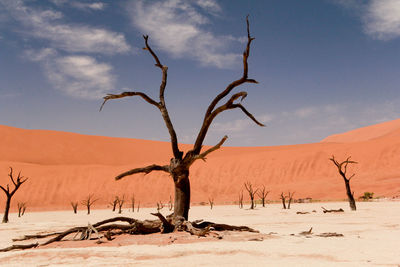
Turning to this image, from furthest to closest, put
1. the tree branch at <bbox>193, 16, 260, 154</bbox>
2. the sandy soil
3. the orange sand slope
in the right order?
the orange sand slope
the tree branch at <bbox>193, 16, 260, 154</bbox>
the sandy soil

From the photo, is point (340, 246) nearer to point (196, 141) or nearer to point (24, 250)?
point (196, 141)

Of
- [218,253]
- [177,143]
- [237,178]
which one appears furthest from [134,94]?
[237,178]

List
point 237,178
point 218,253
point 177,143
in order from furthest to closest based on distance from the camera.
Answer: point 237,178 < point 177,143 < point 218,253

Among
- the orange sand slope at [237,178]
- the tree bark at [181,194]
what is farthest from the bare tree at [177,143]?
the orange sand slope at [237,178]

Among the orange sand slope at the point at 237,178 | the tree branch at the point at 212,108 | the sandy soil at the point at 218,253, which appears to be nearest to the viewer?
the sandy soil at the point at 218,253

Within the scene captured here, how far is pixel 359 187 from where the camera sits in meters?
42.4

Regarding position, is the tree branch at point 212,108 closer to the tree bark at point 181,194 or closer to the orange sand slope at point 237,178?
the tree bark at point 181,194

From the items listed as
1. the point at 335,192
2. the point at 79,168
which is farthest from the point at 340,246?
the point at 79,168

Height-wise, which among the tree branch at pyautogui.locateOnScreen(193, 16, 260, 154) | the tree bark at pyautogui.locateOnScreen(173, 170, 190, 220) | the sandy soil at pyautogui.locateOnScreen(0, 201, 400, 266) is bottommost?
the sandy soil at pyautogui.locateOnScreen(0, 201, 400, 266)

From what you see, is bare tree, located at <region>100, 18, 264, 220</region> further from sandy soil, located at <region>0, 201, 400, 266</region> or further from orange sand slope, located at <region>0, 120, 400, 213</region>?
orange sand slope, located at <region>0, 120, 400, 213</region>

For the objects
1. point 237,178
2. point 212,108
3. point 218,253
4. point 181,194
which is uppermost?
point 237,178

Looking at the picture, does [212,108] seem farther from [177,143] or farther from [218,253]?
[218,253]

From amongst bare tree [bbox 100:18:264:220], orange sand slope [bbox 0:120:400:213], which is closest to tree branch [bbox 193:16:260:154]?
bare tree [bbox 100:18:264:220]

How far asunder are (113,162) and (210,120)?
82.7 meters
